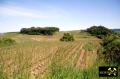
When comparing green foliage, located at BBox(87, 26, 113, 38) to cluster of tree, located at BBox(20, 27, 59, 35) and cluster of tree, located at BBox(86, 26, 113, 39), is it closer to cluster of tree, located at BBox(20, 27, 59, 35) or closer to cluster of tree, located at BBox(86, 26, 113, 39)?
cluster of tree, located at BBox(86, 26, 113, 39)

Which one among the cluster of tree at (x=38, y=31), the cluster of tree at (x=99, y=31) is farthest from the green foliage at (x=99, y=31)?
the cluster of tree at (x=38, y=31)

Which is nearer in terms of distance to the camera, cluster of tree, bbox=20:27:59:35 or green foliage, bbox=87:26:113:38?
green foliage, bbox=87:26:113:38

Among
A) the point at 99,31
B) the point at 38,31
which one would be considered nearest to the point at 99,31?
the point at 99,31

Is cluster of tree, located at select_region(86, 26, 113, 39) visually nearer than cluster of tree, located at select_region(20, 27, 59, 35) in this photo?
Yes

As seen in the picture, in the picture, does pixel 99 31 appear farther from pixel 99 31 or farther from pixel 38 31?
pixel 38 31

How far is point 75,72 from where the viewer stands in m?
4.68

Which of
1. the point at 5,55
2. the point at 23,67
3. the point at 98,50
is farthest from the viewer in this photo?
the point at 98,50

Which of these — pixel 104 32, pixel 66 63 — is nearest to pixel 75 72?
pixel 66 63

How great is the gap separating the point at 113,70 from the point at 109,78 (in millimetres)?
258

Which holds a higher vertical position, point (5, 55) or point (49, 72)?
point (5, 55)

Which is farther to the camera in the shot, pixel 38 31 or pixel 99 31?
pixel 38 31

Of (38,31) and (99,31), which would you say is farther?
(38,31)

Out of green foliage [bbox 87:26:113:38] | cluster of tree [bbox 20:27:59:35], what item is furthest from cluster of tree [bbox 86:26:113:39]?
cluster of tree [bbox 20:27:59:35]

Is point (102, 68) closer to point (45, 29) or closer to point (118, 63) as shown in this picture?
point (118, 63)
